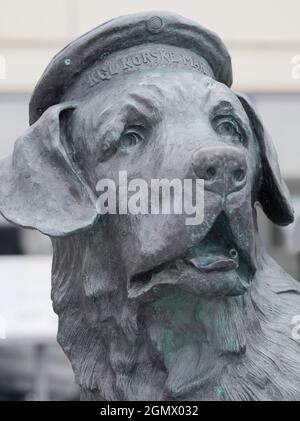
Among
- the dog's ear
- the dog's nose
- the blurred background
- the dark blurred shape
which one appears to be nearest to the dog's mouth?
the dog's nose

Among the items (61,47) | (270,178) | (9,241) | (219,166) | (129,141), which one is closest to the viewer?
(219,166)

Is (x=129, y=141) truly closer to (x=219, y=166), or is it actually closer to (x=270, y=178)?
(x=219, y=166)

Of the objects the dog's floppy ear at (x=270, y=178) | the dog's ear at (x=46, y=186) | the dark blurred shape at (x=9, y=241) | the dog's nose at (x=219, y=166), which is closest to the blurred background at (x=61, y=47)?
the dark blurred shape at (x=9, y=241)

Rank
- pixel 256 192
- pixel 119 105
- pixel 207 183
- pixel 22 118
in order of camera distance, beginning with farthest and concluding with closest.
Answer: pixel 22 118 < pixel 256 192 < pixel 119 105 < pixel 207 183

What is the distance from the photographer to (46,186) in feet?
5.00

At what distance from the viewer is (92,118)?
5.08ft

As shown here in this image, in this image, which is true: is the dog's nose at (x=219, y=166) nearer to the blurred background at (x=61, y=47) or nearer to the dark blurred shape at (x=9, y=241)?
the blurred background at (x=61, y=47)

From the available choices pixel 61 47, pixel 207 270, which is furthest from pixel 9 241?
pixel 207 270

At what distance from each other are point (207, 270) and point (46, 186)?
1.21ft

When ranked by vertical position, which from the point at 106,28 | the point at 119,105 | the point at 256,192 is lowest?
the point at 256,192

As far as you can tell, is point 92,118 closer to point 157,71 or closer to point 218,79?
point 157,71

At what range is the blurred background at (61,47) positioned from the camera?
3322mm
